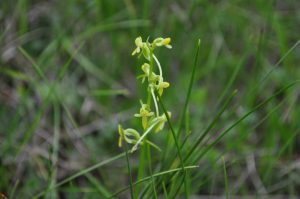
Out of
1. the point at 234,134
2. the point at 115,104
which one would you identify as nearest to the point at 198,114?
the point at 234,134

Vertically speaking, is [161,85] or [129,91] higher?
[161,85]

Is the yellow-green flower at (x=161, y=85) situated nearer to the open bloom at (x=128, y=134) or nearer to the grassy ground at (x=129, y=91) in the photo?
the open bloom at (x=128, y=134)

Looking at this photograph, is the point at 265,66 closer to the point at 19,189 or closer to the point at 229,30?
the point at 229,30

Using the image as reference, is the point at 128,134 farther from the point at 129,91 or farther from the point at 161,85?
the point at 129,91

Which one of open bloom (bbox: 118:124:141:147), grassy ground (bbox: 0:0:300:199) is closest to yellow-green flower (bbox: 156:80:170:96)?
open bloom (bbox: 118:124:141:147)

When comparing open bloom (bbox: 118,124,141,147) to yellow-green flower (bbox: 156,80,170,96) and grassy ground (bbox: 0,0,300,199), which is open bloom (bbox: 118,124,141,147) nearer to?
yellow-green flower (bbox: 156,80,170,96)

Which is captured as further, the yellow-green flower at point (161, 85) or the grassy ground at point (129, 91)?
the grassy ground at point (129, 91)

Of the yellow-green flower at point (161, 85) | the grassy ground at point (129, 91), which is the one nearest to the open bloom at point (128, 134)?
the yellow-green flower at point (161, 85)

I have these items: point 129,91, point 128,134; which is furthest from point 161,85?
point 129,91
